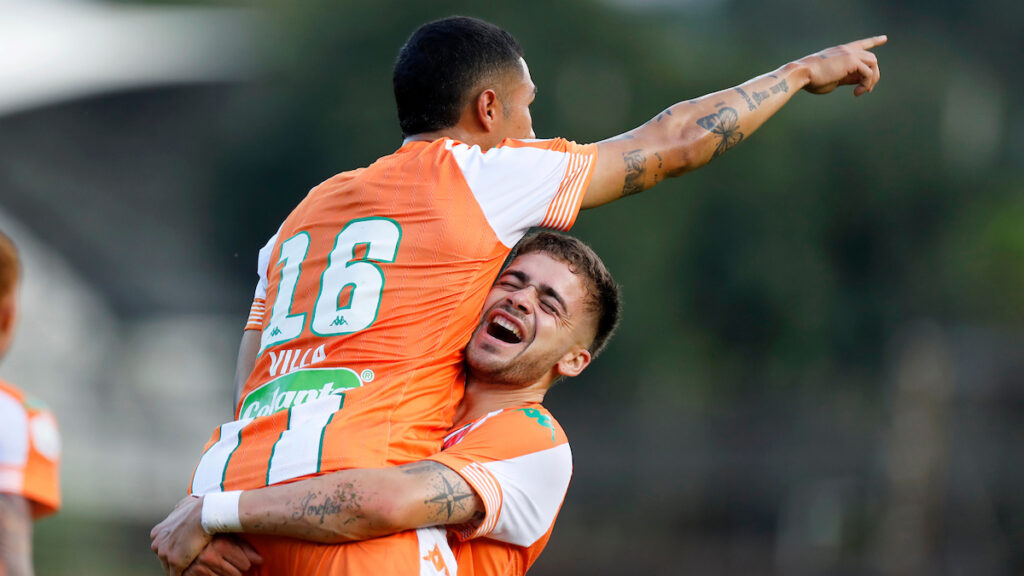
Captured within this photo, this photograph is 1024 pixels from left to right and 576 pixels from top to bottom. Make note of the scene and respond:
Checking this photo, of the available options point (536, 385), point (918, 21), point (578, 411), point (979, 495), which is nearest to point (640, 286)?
point (578, 411)

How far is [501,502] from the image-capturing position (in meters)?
4.13

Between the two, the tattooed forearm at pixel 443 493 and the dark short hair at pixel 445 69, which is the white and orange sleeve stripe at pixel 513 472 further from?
the dark short hair at pixel 445 69

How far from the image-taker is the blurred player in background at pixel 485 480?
380cm

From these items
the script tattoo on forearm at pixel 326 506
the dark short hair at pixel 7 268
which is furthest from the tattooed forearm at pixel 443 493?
the dark short hair at pixel 7 268

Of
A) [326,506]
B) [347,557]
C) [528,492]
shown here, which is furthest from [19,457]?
[528,492]

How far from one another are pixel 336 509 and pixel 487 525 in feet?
1.97

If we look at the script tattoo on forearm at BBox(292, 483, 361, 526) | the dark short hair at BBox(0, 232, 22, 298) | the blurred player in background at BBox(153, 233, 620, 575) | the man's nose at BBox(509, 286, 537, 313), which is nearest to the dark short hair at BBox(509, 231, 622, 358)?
the blurred player in background at BBox(153, 233, 620, 575)

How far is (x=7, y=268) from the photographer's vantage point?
11.3ft

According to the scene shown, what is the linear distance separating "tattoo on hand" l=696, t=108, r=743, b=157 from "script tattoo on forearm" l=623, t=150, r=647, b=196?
292 millimetres

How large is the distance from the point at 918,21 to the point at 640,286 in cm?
1892

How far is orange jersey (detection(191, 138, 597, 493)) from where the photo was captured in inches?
155

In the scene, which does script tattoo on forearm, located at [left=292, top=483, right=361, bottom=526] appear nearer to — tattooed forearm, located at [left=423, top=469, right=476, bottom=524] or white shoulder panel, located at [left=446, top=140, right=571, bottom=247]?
tattooed forearm, located at [left=423, top=469, right=476, bottom=524]

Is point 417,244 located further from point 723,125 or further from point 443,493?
point 723,125

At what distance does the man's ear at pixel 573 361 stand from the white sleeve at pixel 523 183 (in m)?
0.71
